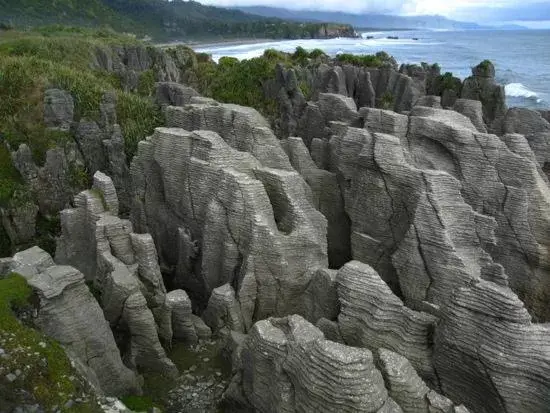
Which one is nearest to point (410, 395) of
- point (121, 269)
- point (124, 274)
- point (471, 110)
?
point (124, 274)

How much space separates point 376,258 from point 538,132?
374 inches

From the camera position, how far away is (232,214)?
1381cm

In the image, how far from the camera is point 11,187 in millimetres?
18281

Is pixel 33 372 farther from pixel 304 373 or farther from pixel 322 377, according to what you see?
pixel 322 377

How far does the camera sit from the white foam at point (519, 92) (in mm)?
73569

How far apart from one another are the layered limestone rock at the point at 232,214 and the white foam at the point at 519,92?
68.0 m

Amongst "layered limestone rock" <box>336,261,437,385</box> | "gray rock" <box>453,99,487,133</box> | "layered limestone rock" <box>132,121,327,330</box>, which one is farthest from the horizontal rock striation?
"gray rock" <box>453,99,487,133</box>

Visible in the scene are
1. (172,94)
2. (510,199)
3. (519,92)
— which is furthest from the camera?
(519,92)

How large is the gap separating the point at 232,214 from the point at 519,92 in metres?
75.5

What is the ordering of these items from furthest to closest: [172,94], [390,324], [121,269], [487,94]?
[487,94] → [172,94] → [121,269] → [390,324]

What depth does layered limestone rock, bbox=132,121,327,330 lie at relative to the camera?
533 inches

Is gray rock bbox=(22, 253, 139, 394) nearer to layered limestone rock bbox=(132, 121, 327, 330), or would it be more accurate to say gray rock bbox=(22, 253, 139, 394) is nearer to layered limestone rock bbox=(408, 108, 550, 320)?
layered limestone rock bbox=(132, 121, 327, 330)

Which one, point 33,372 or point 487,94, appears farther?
point 487,94

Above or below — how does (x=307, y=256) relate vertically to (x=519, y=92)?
above
